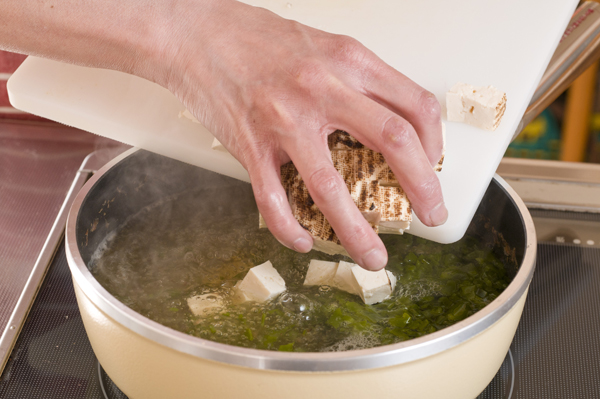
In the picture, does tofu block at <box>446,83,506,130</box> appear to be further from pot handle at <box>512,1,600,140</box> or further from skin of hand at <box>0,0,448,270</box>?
pot handle at <box>512,1,600,140</box>

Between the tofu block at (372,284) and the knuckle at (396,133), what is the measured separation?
0.24 metres

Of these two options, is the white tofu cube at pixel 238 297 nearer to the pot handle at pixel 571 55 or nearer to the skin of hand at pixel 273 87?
the skin of hand at pixel 273 87

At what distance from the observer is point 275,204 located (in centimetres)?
62

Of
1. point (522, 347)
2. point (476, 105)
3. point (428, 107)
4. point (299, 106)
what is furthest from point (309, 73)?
point (522, 347)

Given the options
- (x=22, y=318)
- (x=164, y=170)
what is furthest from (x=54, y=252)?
(x=164, y=170)

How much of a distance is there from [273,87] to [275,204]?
0.14 m

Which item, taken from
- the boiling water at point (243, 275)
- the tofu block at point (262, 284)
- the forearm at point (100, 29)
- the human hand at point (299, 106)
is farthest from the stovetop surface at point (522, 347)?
the forearm at point (100, 29)

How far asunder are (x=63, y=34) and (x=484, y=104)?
58 cm

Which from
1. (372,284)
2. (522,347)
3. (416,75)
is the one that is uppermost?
(416,75)

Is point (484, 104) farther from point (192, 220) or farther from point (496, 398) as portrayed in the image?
point (192, 220)

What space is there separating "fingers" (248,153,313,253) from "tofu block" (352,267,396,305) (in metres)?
0.16

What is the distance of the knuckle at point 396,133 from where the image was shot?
0.59 m

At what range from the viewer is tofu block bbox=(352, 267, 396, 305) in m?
0.77

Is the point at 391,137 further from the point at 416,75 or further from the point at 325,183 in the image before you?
the point at 416,75
